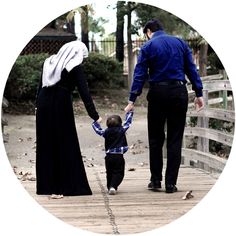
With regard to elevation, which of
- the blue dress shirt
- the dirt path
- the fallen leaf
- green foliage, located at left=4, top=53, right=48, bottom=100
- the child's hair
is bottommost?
the fallen leaf

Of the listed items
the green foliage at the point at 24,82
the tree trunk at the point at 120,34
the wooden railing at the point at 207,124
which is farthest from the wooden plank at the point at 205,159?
the green foliage at the point at 24,82

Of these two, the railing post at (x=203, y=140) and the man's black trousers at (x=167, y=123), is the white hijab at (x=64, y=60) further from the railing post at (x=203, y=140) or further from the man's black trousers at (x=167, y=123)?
the railing post at (x=203, y=140)

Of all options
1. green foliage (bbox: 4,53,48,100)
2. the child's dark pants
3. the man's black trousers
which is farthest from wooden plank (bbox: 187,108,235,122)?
green foliage (bbox: 4,53,48,100)

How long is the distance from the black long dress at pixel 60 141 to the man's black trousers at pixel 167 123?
1.39 feet

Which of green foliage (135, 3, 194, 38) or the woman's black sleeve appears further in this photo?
green foliage (135, 3, 194, 38)

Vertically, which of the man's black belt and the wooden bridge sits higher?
the man's black belt

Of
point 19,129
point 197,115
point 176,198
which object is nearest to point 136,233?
point 176,198

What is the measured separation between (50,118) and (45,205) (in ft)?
1.67

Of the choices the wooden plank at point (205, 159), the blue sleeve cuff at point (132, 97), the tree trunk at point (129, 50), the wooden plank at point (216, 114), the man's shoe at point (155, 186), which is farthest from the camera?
the wooden plank at point (205, 159)

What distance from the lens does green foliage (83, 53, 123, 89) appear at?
4152 mm

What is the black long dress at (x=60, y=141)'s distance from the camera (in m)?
3.91

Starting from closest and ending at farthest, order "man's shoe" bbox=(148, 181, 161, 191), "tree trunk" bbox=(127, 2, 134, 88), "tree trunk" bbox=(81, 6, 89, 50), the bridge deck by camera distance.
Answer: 1. the bridge deck
2. "tree trunk" bbox=(81, 6, 89, 50)
3. "tree trunk" bbox=(127, 2, 134, 88)
4. "man's shoe" bbox=(148, 181, 161, 191)

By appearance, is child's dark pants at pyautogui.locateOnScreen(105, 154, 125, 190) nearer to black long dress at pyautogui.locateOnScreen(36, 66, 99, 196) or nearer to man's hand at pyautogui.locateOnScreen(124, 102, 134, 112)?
black long dress at pyautogui.locateOnScreen(36, 66, 99, 196)

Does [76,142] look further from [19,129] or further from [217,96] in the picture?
[217,96]
